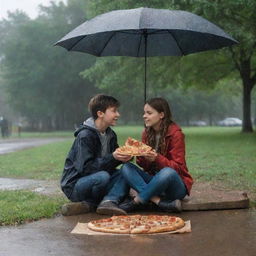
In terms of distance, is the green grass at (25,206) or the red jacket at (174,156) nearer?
the green grass at (25,206)

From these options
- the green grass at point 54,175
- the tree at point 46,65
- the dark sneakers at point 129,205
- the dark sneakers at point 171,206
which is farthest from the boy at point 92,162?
the tree at point 46,65

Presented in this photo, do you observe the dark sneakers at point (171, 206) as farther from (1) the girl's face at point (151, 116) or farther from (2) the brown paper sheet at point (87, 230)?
(1) the girl's face at point (151, 116)

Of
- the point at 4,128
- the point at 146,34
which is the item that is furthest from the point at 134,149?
the point at 4,128

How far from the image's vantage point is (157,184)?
19.4ft

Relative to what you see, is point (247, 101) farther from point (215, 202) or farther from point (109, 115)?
point (109, 115)

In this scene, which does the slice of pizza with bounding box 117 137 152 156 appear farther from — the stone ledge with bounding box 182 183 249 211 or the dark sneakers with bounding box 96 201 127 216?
the stone ledge with bounding box 182 183 249 211

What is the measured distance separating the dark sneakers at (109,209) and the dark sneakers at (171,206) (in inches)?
19.0

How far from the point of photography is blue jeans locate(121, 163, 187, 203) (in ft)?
19.4

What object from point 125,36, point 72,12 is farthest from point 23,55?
point 125,36

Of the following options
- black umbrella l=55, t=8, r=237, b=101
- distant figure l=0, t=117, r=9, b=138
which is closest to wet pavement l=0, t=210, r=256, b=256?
black umbrella l=55, t=8, r=237, b=101

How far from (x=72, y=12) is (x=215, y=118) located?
2161 inches

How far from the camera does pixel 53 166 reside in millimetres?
13070

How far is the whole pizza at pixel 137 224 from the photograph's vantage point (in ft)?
16.6

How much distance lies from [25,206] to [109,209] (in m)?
1.29
